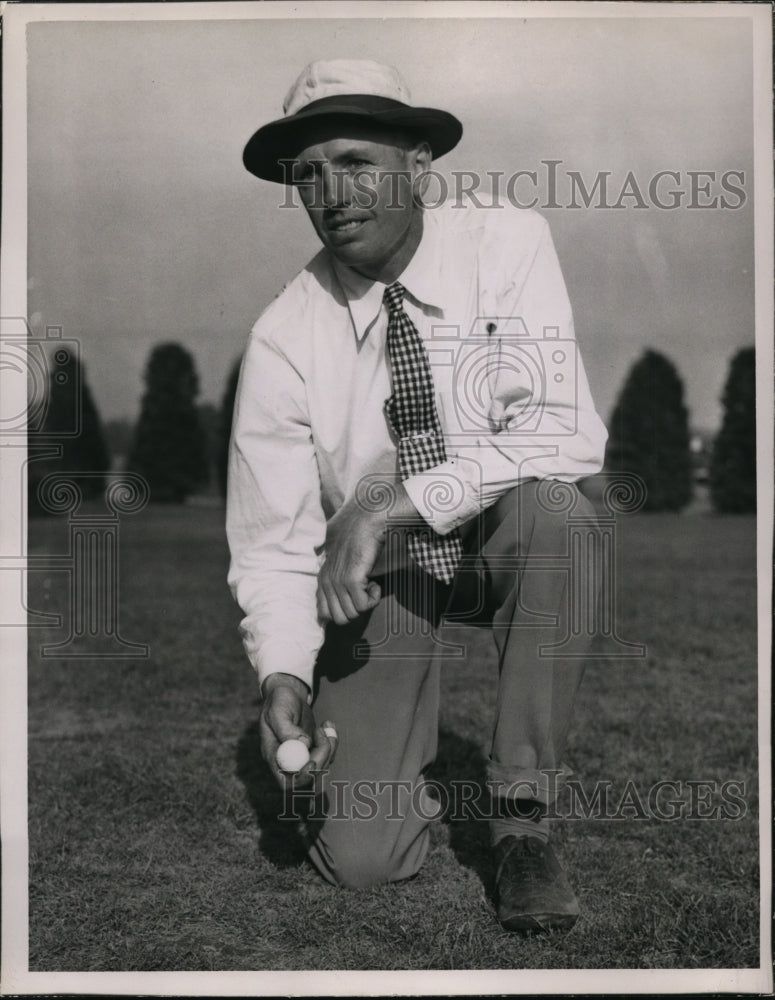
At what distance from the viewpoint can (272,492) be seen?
2.43 metres

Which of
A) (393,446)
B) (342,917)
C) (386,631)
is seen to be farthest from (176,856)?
(393,446)

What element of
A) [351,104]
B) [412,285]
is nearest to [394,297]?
[412,285]

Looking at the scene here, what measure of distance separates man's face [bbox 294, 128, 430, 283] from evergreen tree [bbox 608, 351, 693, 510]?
9.22 m

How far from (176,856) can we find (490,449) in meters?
1.05

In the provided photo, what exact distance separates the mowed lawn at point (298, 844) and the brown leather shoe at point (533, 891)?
0.03 metres

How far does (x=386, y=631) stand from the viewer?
8.13 ft

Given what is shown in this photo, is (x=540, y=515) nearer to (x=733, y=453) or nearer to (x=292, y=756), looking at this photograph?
(x=292, y=756)

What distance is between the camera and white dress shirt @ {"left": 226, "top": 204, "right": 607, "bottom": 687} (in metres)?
2.26

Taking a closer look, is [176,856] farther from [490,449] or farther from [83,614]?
[83,614]

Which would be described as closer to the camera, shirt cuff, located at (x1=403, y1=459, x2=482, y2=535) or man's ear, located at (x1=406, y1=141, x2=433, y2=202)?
shirt cuff, located at (x1=403, y1=459, x2=482, y2=535)

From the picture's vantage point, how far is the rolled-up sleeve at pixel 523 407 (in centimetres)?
224

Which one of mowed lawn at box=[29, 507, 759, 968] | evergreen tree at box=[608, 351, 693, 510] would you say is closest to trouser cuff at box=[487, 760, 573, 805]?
mowed lawn at box=[29, 507, 759, 968]

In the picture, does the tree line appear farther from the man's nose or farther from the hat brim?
the man's nose

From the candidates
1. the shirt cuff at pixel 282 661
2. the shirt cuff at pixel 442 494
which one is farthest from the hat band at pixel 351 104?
the shirt cuff at pixel 282 661
